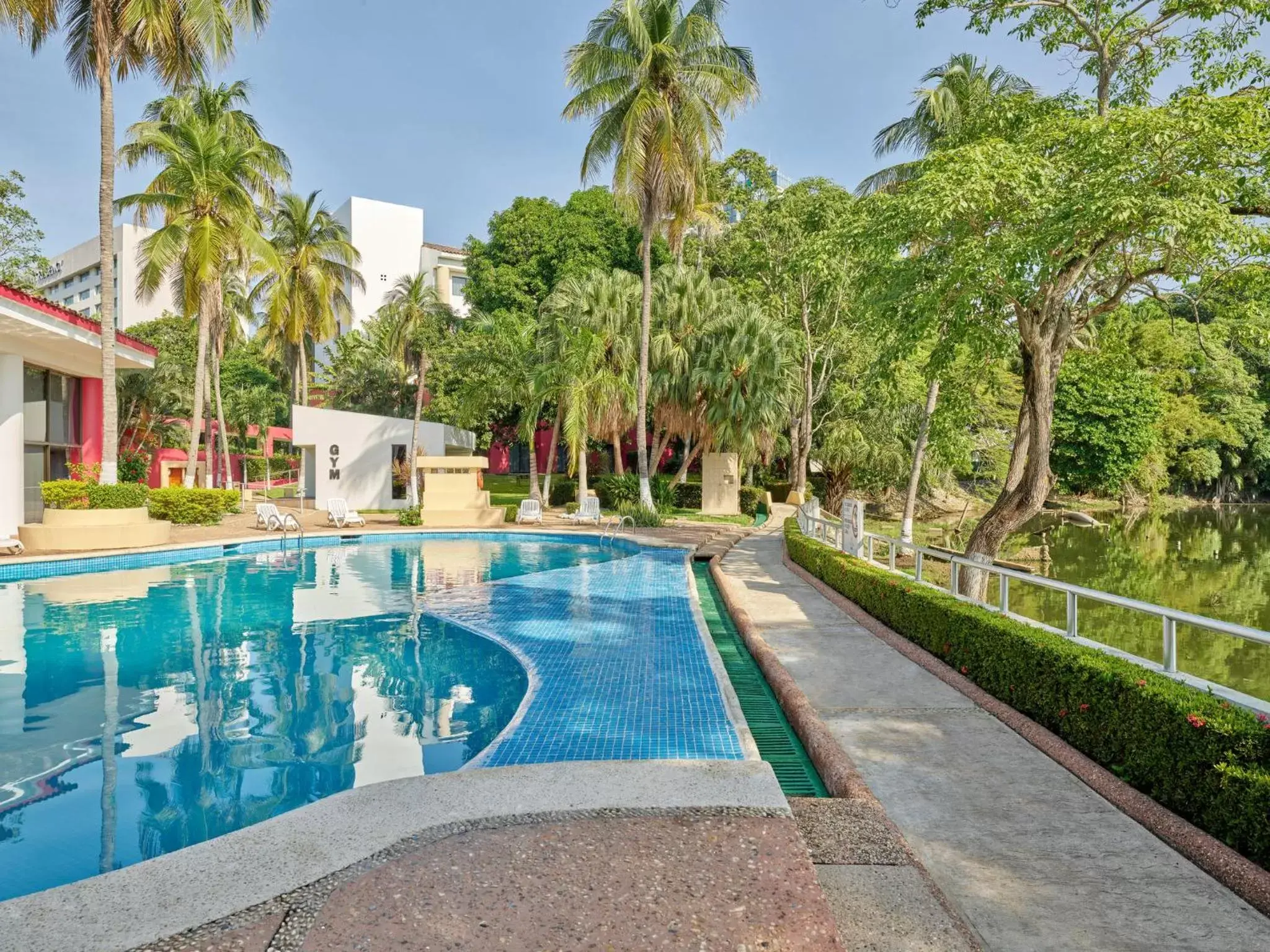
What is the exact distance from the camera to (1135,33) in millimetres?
10844

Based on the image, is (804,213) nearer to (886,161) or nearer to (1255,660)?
(886,161)

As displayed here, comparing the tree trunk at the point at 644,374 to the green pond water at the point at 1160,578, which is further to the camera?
the tree trunk at the point at 644,374

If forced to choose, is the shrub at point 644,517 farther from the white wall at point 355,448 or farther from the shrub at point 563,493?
the white wall at point 355,448

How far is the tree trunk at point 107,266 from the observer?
54.7ft

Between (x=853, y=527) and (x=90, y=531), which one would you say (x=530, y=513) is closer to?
(x=90, y=531)

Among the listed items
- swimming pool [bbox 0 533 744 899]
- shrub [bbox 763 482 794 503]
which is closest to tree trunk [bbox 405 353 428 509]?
swimming pool [bbox 0 533 744 899]

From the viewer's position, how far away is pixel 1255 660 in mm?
13617

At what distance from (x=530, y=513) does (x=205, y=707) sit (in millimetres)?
16793

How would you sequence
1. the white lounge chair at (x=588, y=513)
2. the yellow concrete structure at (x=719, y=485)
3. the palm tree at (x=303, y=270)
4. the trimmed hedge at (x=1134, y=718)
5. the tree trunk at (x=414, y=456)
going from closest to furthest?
1. the trimmed hedge at (x=1134, y=718)
2. the white lounge chair at (x=588, y=513)
3. the tree trunk at (x=414, y=456)
4. the yellow concrete structure at (x=719, y=485)
5. the palm tree at (x=303, y=270)

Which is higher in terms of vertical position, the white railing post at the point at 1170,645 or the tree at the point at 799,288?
the tree at the point at 799,288

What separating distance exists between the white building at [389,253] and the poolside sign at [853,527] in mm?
47171

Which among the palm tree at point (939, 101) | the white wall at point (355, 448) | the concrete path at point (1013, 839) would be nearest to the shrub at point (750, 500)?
the white wall at point (355, 448)

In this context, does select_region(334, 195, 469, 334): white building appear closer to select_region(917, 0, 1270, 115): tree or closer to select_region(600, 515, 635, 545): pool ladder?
select_region(600, 515, 635, 545): pool ladder

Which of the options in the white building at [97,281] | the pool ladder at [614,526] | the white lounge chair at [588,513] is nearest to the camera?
the pool ladder at [614,526]
